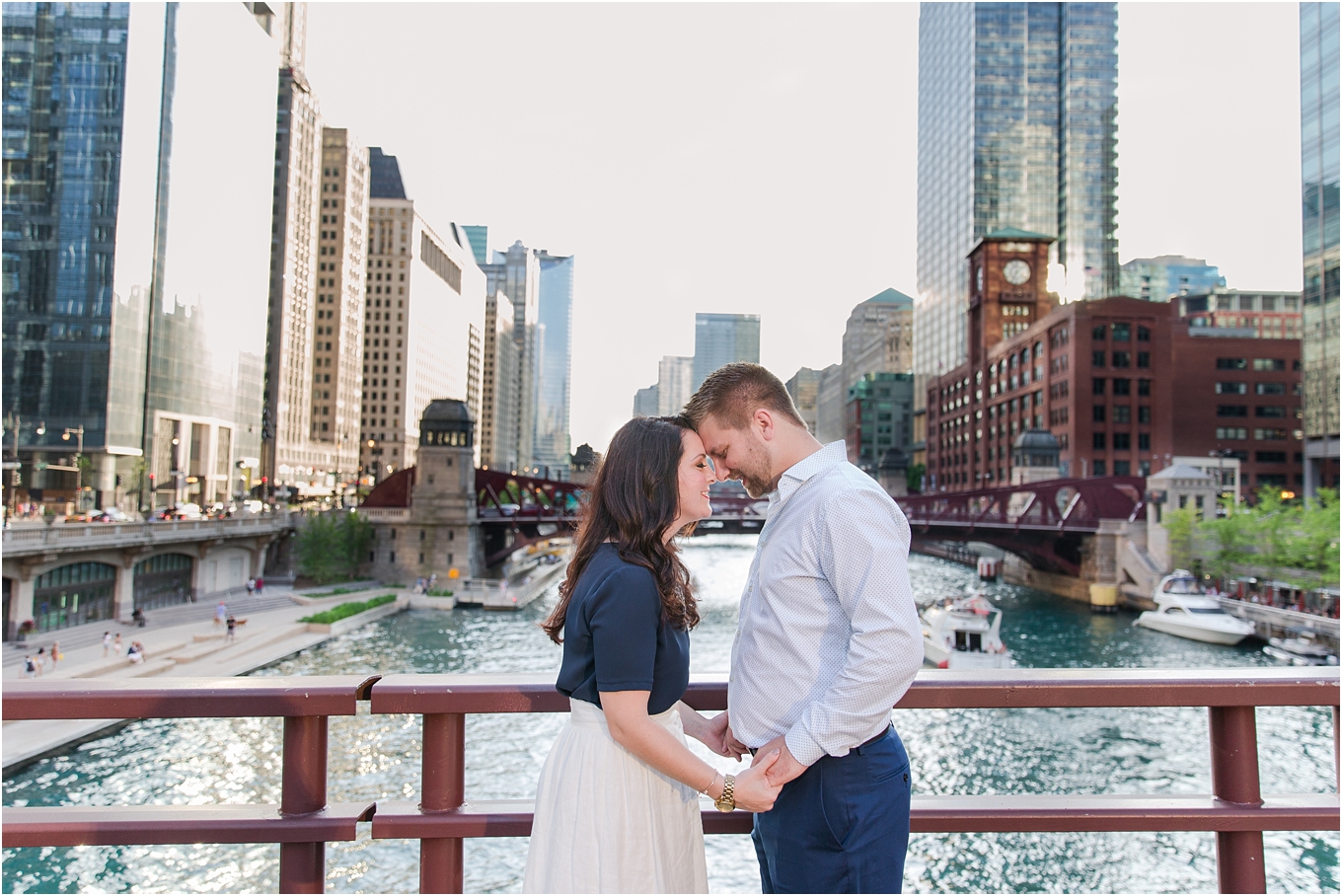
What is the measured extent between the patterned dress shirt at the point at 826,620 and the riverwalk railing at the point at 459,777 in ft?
1.33

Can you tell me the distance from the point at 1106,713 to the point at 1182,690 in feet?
90.1

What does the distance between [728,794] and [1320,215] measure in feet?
243

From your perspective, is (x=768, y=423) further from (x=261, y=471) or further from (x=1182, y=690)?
(x=261, y=471)

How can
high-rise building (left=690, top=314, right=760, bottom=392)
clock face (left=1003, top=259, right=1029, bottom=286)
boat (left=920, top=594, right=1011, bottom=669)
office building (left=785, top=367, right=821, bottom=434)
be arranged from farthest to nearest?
1. high-rise building (left=690, top=314, right=760, bottom=392)
2. office building (left=785, top=367, right=821, bottom=434)
3. clock face (left=1003, top=259, right=1029, bottom=286)
4. boat (left=920, top=594, right=1011, bottom=669)

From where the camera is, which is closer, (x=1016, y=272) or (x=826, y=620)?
(x=826, y=620)

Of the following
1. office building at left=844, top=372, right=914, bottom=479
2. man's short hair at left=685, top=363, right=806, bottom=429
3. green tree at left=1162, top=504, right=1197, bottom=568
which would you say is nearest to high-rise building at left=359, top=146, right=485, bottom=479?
office building at left=844, top=372, right=914, bottom=479

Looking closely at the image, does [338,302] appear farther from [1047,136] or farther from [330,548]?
[1047,136]

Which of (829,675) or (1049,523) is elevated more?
(829,675)

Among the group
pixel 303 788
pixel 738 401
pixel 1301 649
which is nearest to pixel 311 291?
pixel 1301 649

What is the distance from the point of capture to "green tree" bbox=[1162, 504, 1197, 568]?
4912 centimetres

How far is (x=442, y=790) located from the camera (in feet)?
11.3

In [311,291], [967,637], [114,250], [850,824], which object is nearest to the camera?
[850,824]

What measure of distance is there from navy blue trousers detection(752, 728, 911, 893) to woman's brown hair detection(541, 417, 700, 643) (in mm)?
749

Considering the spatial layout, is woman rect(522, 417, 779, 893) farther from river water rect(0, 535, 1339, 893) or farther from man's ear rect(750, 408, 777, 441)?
river water rect(0, 535, 1339, 893)
